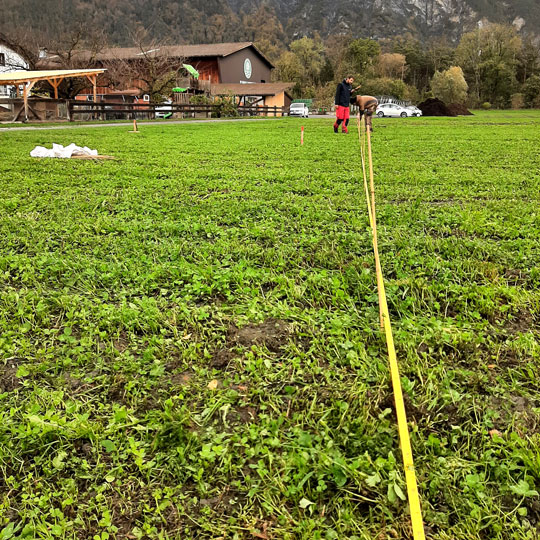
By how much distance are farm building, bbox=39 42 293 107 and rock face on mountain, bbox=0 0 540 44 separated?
38.1 m

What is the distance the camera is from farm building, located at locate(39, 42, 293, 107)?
48.0 m

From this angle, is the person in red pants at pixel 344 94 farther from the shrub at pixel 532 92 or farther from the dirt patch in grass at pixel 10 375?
the shrub at pixel 532 92

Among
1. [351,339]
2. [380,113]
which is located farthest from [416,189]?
[380,113]

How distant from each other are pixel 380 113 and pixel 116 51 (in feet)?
106

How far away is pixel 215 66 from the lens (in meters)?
58.2

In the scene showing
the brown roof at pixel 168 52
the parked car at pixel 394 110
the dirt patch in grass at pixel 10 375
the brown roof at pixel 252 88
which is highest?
the brown roof at pixel 168 52

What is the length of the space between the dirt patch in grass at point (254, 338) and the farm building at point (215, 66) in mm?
47803

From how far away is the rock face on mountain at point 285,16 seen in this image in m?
92.1

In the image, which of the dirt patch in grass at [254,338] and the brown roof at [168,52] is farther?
the brown roof at [168,52]

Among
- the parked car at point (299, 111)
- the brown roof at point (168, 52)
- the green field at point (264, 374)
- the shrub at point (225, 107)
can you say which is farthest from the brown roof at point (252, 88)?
the green field at point (264, 374)

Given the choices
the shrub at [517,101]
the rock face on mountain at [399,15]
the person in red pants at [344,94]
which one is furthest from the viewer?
the rock face on mountain at [399,15]

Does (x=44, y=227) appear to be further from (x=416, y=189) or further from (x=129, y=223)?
(x=416, y=189)

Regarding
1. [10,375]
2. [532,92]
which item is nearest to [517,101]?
[532,92]

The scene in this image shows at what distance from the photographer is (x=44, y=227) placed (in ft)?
16.2
